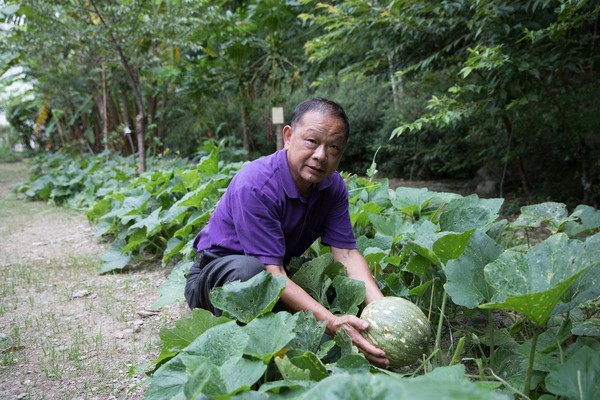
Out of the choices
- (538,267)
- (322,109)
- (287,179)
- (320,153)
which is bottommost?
(538,267)

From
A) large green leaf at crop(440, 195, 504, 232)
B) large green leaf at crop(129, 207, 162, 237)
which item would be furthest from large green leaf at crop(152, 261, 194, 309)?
large green leaf at crop(440, 195, 504, 232)

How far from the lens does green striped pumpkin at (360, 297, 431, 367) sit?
183cm

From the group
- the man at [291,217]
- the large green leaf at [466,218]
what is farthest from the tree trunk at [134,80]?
the large green leaf at [466,218]

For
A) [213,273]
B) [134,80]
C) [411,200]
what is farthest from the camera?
[134,80]

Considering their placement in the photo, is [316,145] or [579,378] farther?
[316,145]

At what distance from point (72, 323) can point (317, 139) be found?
5.62 feet

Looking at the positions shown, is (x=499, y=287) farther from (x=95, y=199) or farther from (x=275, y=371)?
(x=95, y=199)

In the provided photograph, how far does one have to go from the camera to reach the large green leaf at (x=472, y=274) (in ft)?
5.63

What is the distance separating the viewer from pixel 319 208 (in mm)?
2328

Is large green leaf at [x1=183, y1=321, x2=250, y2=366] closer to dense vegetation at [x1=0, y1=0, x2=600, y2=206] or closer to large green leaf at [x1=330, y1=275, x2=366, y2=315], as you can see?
large green leaf at [x1=330, y1=275, x2=366, y2=315]

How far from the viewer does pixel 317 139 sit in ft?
6.68

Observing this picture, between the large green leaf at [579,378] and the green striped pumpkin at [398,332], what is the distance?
530 mm

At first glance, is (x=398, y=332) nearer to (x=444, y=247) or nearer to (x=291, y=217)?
(x=444, y=247)

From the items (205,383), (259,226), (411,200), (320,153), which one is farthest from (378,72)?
(205,383)
